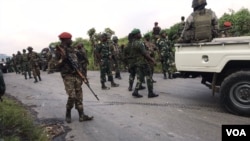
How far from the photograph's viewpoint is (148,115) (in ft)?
25.3

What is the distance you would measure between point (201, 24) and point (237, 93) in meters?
1.91

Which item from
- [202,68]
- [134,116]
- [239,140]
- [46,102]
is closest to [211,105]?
[202,68]

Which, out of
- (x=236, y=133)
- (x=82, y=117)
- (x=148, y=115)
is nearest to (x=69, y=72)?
(x=82, y=117)

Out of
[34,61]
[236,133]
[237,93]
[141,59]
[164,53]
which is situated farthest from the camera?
[34,61]

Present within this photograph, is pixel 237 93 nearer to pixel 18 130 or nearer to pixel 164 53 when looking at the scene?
pixel 18 130

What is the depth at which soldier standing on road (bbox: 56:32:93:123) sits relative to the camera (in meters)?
7.33

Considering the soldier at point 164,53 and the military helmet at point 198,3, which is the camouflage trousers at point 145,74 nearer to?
the military helmet at point 198,3

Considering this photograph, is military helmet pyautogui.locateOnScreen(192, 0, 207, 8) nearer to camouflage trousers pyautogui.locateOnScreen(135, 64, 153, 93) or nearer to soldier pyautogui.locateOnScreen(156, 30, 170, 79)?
camouflage trousers pyautogui.locateOnScreen(135, 64, 153, 93)

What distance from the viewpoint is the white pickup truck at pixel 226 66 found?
7020mm

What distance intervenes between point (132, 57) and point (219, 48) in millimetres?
3340

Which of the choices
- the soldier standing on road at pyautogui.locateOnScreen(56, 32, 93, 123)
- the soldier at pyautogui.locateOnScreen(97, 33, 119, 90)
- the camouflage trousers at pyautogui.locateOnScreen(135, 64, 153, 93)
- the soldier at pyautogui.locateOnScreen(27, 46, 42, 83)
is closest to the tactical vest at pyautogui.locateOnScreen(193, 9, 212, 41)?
the camouflage trousers at pyautogui.locateOnScreen(135, 64, 153, 93)

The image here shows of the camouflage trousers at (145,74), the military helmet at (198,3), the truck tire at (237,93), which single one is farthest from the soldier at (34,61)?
the truck tire at (237,93)

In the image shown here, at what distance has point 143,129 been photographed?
6609 mm

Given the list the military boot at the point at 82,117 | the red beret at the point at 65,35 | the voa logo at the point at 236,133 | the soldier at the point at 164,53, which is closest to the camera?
the voa logo at the point at 236,133
